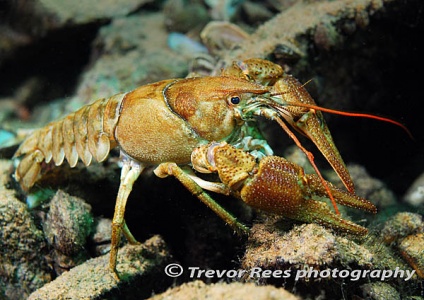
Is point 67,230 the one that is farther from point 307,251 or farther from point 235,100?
point 307,251

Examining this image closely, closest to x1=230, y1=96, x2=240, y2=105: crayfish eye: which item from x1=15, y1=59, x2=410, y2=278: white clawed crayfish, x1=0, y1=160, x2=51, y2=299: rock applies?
x1=15, y1=59, x2=410, y2=278: white clawed crayfish

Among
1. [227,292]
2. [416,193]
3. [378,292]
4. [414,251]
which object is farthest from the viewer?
[416,193]

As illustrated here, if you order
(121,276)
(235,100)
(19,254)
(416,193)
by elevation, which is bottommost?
(19,254)

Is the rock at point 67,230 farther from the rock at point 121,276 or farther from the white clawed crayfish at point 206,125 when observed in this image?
the white clawed crayfish at point 206,125

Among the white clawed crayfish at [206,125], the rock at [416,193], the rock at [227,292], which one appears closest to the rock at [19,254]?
the white clawed crayfish at [206,125]

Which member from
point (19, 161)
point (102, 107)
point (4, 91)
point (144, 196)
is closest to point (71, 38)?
point (4, 91)

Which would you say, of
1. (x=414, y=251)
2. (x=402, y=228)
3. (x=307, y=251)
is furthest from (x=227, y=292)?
(x=402, y=228)

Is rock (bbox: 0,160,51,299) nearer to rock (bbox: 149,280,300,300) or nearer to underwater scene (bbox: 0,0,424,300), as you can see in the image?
underwater scene (bbox: 0,0,424,300)
